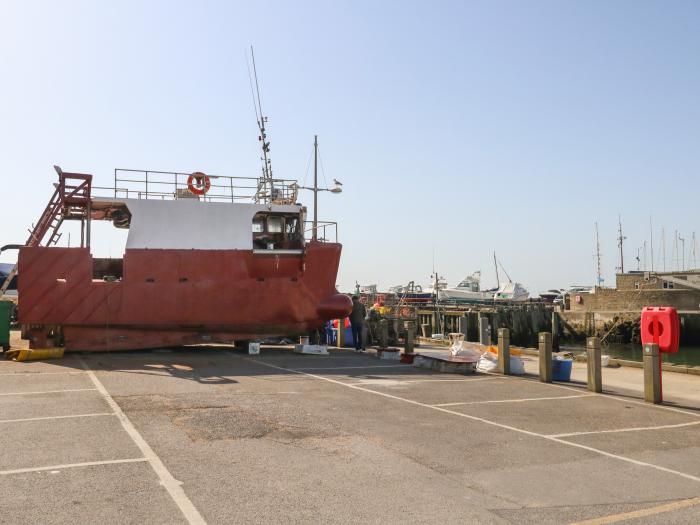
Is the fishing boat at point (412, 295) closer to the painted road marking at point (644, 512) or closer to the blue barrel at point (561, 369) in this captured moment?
the blue barrel at point (561, 369)

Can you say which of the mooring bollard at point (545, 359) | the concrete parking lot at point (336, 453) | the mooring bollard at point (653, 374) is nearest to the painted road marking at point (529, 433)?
the concrete parking lot at point (336, 453)

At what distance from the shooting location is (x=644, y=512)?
5.09 meters

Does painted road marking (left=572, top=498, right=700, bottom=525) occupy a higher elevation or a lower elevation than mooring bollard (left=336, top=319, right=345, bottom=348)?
lower

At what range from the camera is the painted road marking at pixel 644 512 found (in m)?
4.86

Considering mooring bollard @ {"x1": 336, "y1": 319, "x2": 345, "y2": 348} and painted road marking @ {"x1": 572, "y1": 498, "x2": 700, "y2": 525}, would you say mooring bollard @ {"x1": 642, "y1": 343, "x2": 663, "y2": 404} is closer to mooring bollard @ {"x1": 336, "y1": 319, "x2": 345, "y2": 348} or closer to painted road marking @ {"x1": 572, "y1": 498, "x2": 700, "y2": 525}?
painted road marking @ {"x1": 572, "y1": 498, "x2": 700, "y2": 525}

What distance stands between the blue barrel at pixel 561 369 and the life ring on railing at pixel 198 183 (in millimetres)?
11844

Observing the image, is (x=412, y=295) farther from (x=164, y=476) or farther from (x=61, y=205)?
(x=164, y=476)

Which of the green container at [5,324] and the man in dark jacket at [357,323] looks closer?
the green container at [5,324]

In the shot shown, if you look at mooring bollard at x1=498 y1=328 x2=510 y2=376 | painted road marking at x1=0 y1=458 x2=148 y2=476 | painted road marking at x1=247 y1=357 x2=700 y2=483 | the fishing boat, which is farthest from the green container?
the fishing boat

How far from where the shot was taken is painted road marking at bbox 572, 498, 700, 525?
486cm

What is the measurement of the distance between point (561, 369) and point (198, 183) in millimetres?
12200

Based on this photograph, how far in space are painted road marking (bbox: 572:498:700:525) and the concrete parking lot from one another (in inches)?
0.9

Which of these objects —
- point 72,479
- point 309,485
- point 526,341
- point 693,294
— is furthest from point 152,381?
point 693,294

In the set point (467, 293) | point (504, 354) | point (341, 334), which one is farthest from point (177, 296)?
point (467, 293)
